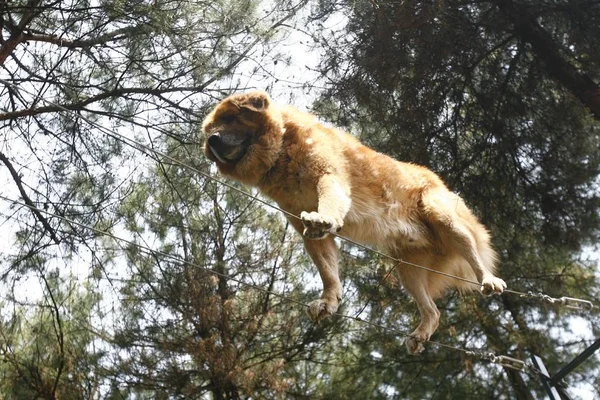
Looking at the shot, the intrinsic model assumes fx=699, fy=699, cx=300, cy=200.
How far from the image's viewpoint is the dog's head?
15.1 feet

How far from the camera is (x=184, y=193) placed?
24.5ft

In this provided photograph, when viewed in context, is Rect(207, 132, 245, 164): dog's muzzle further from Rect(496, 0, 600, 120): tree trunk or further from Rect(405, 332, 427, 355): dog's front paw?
Rect(496, 0, 600, 120): tree trunk

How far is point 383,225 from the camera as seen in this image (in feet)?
15.0

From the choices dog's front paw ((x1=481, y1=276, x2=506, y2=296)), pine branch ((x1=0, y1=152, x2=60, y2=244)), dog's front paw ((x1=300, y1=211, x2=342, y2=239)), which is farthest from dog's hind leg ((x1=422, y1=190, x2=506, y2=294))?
pine branch ((x1=0, y1=152, x2=60, y2=244))

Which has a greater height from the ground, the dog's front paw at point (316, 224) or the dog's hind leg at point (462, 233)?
the dog's hind leg at point (462, 233)

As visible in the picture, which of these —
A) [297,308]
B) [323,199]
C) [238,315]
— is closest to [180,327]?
[238,315]

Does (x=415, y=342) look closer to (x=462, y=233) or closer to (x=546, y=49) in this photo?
(x=462, y=233)

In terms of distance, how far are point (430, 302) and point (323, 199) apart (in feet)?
4.26

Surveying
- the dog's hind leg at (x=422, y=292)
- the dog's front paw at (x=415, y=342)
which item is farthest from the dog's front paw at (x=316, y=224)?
the dog's hind leg at (x=422, y=292)

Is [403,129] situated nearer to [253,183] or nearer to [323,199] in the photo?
[253,183]

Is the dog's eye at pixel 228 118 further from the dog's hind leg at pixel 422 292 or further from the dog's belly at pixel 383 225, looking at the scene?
the dog's hind leg at pixel 422 292

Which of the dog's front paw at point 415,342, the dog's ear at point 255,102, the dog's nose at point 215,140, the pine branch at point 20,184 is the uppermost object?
the pine branch at point 20,184

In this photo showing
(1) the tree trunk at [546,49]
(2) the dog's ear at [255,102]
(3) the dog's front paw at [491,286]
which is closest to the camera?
(3) the dog's front paw at [491,286]

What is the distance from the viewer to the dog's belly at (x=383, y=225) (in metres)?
4.49
